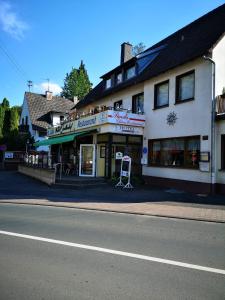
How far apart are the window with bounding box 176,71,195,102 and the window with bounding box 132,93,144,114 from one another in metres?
3.73

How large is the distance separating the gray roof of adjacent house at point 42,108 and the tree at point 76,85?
21748 mm

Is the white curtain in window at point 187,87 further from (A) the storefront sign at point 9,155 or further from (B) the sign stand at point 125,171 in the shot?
(A) the storefront sign at point 9,155

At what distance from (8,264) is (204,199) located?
34.4 feet

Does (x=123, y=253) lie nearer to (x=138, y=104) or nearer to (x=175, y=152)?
(x=175, y=152)

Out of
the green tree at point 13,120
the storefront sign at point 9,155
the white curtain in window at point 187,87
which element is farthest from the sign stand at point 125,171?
the green tree at point 13,120

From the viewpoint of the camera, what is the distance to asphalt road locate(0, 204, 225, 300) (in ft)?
14.6

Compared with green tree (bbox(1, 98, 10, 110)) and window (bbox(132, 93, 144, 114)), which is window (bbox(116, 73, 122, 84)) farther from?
green tree (bbox(1, 98, 10, 110))

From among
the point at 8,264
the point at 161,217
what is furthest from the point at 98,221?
the point at 8,264

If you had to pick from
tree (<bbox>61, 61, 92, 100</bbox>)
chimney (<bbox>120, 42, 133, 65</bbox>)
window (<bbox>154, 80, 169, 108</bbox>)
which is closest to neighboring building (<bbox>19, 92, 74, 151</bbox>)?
chimney (<bbox>120, 42, 133, 65</bbox>)

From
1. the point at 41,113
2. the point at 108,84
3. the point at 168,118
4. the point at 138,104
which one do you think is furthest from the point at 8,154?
the point at 168,118

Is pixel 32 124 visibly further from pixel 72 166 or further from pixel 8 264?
pixel 8 264

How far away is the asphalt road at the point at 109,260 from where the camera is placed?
14.6 ft

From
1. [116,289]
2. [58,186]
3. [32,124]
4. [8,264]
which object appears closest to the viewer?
[116,289]

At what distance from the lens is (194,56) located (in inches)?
659
